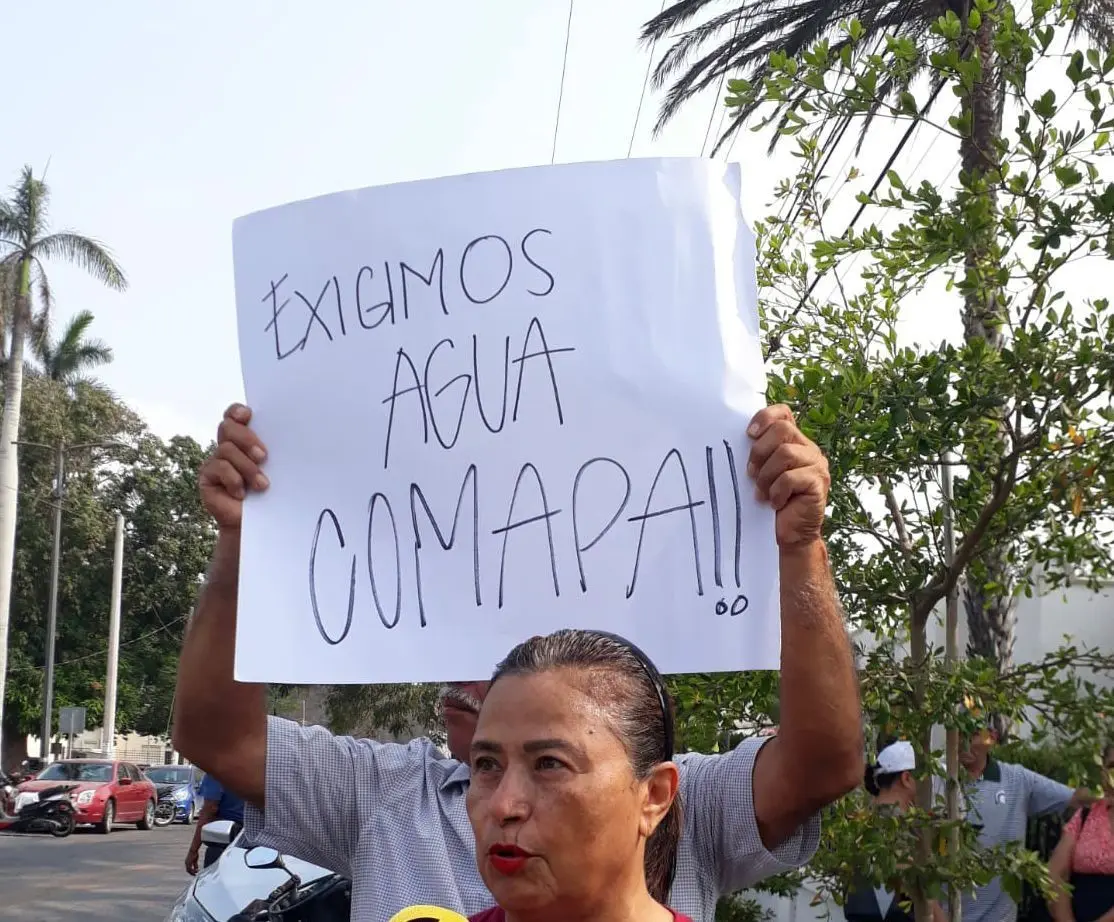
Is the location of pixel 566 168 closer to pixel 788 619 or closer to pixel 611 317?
pixel 611 317

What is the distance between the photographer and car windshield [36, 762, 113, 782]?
91.2ft

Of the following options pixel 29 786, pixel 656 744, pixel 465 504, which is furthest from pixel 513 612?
pixel 29 786

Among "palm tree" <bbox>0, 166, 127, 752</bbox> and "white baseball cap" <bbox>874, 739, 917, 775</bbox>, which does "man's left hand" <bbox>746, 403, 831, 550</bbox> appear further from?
"palm tree" <bbox>0, 166, 127, 752</bbox>

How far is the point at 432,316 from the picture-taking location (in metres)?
2.49

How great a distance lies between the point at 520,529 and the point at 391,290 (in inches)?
20.4

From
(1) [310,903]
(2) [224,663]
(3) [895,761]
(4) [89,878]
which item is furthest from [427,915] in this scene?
(4) [89,878]

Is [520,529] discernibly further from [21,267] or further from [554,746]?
[21,267]

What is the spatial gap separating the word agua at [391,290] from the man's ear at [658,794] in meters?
0.93

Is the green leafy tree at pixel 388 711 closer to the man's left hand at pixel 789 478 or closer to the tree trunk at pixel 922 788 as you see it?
the tree trunk at pixel 922 788

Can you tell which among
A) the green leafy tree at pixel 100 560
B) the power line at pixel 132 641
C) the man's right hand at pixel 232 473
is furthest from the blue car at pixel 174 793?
the man's right hand at pixel 232 473

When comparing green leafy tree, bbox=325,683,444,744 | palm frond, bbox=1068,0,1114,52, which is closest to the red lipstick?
palm frond, bbox=1068,0,1114,52

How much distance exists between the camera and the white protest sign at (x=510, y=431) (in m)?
2.30

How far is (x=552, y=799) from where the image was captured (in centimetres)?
172

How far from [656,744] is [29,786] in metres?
27.3
